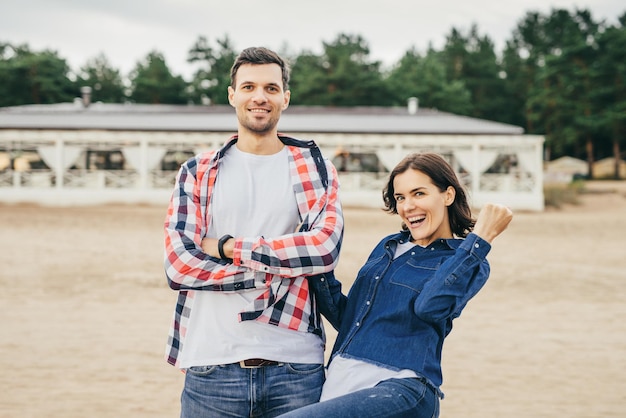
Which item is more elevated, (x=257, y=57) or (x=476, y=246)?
(x=257, y=57)

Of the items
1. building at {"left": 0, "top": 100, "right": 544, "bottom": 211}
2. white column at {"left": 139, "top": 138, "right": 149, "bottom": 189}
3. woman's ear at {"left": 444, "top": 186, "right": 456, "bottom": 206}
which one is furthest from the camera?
white column at {"left": 139, "top": 138, "right": 149, "bottom": 189}

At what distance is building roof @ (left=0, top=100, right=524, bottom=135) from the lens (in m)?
25.0

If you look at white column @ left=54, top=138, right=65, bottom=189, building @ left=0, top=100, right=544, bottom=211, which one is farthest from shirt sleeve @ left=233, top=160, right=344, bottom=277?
white column @ left=54, top=138, right=65, bottom=189

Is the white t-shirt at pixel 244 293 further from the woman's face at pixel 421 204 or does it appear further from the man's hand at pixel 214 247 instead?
the woman's face at pixel 421 204

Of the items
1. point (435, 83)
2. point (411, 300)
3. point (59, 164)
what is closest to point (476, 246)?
point (411, 300)

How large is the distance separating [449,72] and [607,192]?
108ft

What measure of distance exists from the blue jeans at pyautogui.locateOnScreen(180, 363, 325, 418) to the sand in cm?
265

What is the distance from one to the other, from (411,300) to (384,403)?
33 centimetres

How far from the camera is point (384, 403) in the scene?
1.75m

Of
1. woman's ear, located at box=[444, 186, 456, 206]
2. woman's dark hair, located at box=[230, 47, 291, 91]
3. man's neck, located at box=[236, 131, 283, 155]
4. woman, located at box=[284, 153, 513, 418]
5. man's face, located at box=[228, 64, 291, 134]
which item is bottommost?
woman, located at box=[284, 153, 513, 418]

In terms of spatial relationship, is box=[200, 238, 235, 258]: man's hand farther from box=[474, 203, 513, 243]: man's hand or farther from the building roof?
the building roof

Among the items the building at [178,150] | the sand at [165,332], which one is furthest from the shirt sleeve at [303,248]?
the building at [178,150]

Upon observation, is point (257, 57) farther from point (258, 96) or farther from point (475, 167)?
point (475, 167)

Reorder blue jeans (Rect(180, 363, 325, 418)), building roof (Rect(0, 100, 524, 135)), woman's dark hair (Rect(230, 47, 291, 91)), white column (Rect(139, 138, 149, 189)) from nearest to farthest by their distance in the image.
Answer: blue jeans (Rect(180, 363, 325, 418)) → woman's dark hair (Rect(230, 47, 291, 91)) → white column (Rect(139, 138, 149, 189)) → building roof (Rect(0, 100, 524, 135))
